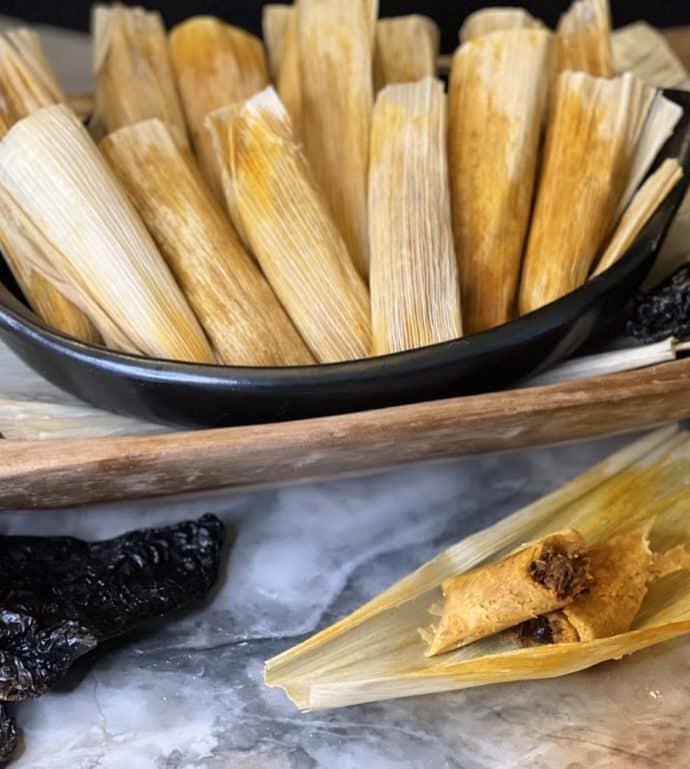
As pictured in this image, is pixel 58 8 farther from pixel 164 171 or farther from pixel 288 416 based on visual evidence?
pixel 288 416

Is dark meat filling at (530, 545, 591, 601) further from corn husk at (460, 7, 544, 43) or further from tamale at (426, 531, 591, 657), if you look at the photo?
corn husk at (460, 7, 544, 43)

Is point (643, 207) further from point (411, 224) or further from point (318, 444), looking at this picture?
point (318, 444)

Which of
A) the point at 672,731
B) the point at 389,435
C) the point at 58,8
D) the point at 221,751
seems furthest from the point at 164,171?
the point at 58,8

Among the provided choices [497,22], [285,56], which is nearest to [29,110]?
[285,56]

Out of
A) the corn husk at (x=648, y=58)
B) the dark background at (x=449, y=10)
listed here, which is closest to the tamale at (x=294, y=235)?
the corn husk at (x=648, y=58)

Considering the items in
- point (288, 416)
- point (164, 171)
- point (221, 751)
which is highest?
point (164, 171)
